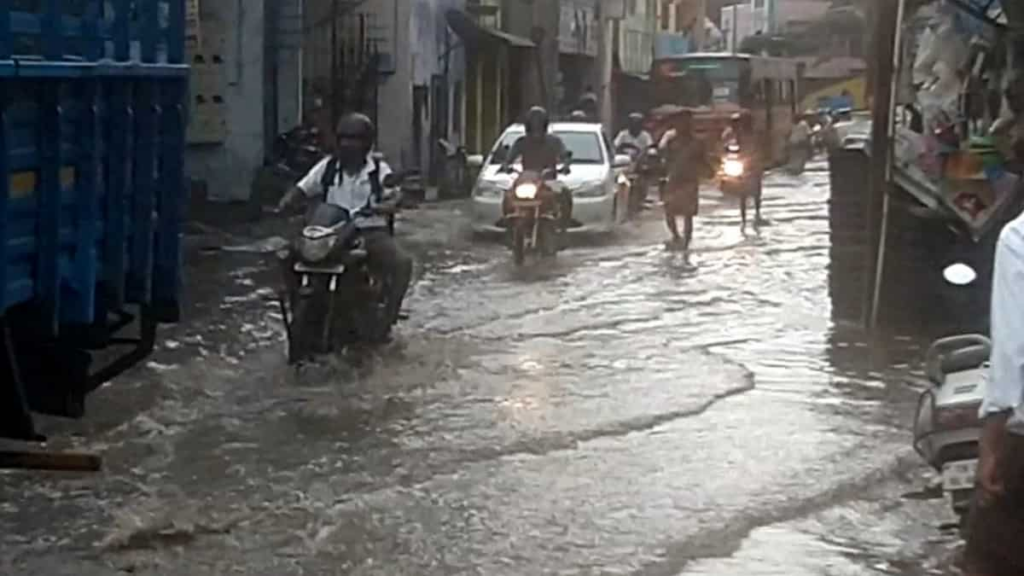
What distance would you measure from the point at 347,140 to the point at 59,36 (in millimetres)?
3943

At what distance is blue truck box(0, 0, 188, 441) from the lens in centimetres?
733

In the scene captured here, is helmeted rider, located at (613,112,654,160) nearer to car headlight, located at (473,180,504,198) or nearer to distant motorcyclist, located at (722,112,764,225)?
distant motorcyclist, located at (722,112,764,225)

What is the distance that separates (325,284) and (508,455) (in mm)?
2611

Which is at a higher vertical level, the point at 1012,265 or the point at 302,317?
the point at 1012,265

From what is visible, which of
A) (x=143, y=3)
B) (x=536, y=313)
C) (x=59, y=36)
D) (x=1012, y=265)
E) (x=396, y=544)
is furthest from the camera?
(x=536, y=313)

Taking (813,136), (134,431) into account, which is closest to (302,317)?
(134,431)

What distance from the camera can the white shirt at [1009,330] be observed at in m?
4.20

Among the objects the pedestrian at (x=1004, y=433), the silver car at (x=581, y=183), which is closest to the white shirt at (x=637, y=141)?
the silver car at (x=581, y=183)

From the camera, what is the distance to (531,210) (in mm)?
18359

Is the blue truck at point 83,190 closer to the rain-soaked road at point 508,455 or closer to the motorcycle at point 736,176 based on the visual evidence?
the rain-soaked road at point 508,455

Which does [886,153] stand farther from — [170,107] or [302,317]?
[170,107]

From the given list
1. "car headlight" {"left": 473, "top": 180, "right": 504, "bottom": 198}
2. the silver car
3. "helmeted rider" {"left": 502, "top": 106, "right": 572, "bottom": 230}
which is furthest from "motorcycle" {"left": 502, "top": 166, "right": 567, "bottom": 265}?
"car headlight" {"left": 473, "top": 180, "right": 504, "bottom": 198}

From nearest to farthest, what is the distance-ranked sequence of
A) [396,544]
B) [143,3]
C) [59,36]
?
[396,544]
[59,36]
[143,3]

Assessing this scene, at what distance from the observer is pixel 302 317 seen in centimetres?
1082
